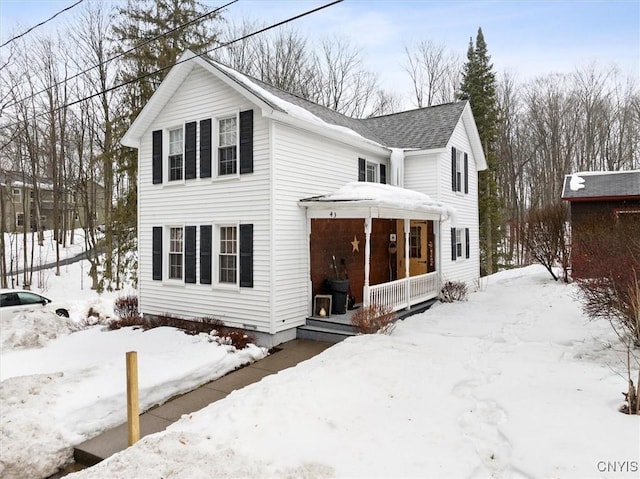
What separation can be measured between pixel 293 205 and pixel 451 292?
6271 mm

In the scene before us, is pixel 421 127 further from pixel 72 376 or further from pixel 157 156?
pixel 72 376

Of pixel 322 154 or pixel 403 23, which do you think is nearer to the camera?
pixel 403 23

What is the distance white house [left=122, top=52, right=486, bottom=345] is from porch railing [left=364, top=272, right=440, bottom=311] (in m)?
0.04

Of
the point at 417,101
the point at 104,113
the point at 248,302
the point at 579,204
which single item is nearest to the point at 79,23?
the point at 104,113

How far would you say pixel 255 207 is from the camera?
9133 mm

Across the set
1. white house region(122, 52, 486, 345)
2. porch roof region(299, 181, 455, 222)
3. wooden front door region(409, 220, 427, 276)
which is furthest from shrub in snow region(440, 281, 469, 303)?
porch roof region(299, 181, 455, 222)

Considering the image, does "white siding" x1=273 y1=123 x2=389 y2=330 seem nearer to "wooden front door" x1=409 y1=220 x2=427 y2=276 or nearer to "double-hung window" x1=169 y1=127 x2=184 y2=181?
"double-hung window" x1=169 y1=127 x2=184 y2=181

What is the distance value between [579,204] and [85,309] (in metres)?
19.5

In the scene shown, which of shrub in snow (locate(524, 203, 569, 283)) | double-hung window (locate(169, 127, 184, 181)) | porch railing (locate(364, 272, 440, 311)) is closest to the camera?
porch railing (locate(364, 272, 440, 311))

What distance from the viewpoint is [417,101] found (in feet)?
97.4

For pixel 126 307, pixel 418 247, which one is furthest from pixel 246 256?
pixel 418 247

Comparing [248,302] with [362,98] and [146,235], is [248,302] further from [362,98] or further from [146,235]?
[362,98]

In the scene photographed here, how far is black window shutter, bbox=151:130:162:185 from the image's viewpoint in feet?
36.0

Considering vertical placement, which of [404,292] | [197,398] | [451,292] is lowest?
[197,398]
